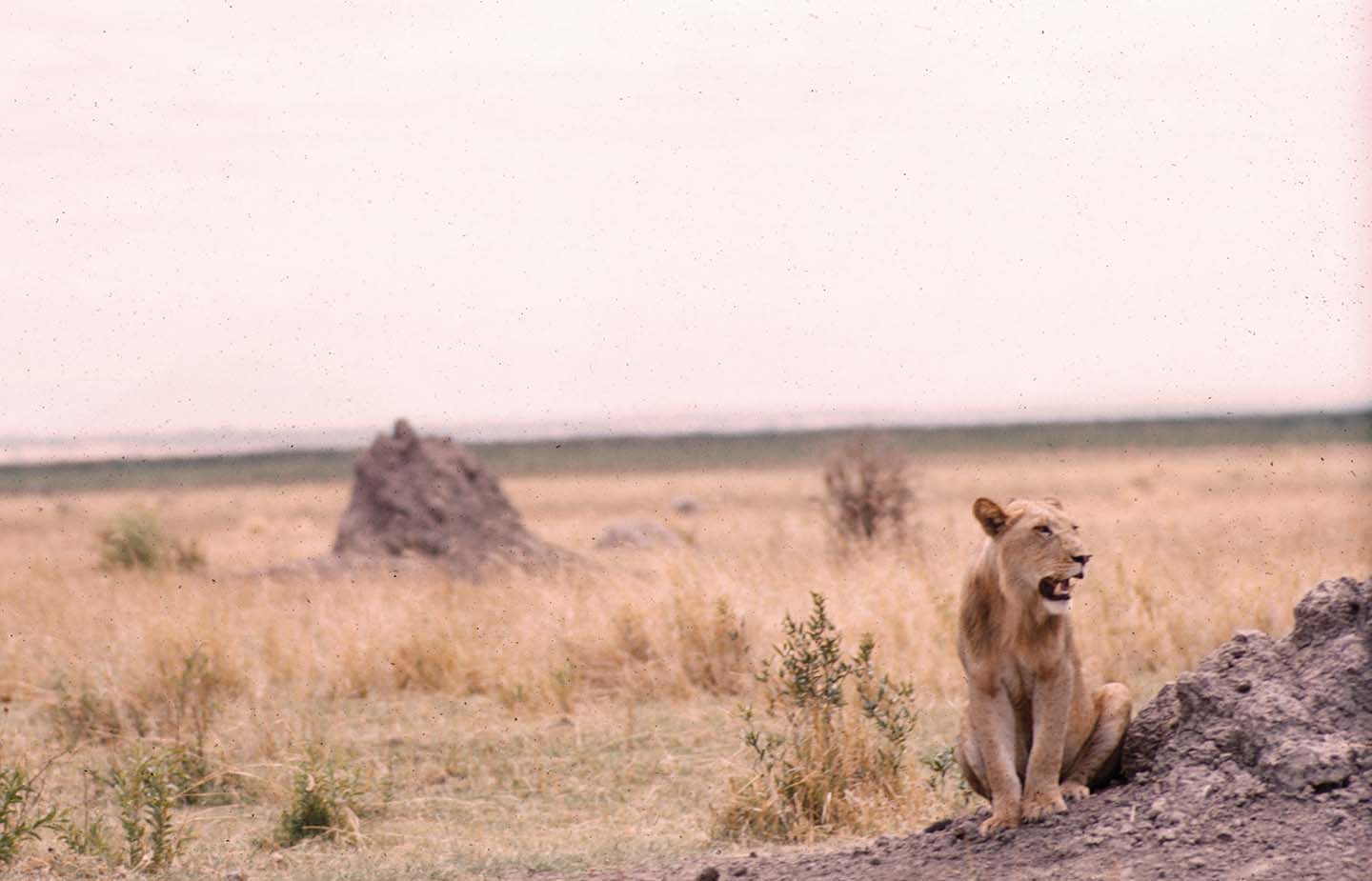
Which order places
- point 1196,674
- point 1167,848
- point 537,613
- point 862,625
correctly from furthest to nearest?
point 537,613 < point 862,625 < point 1196,674 < point 1167,848

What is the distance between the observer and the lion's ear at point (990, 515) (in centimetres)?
588

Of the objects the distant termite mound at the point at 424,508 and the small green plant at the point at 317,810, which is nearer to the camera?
the small green plant at the point at 317,810

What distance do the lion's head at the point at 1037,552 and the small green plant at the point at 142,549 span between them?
19.4 metres

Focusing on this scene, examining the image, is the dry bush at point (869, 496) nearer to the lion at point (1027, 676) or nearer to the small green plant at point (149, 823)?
the small green plant at point (149, 823)

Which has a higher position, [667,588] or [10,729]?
[667,588]

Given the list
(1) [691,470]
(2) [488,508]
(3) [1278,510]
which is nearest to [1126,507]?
(3) [1278,510]

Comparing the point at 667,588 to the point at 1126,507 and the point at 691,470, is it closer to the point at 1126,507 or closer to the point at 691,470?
the point at 1126,507

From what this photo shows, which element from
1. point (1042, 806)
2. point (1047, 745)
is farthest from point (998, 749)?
point (1042, 806)

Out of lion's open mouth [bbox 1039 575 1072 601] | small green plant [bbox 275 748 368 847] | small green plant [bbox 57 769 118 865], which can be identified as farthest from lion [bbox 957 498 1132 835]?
small green plant [bbox 57 769 118 865]

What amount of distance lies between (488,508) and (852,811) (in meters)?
13.8

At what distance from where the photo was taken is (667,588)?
13.2 metres

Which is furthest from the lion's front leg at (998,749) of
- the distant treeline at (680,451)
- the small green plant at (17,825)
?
the distant treeline at (680,451)

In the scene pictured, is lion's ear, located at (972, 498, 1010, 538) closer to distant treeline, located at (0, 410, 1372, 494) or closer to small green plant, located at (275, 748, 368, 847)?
small green plant, located at (275, 748, 368, 847)

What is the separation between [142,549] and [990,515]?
68.9 feet
